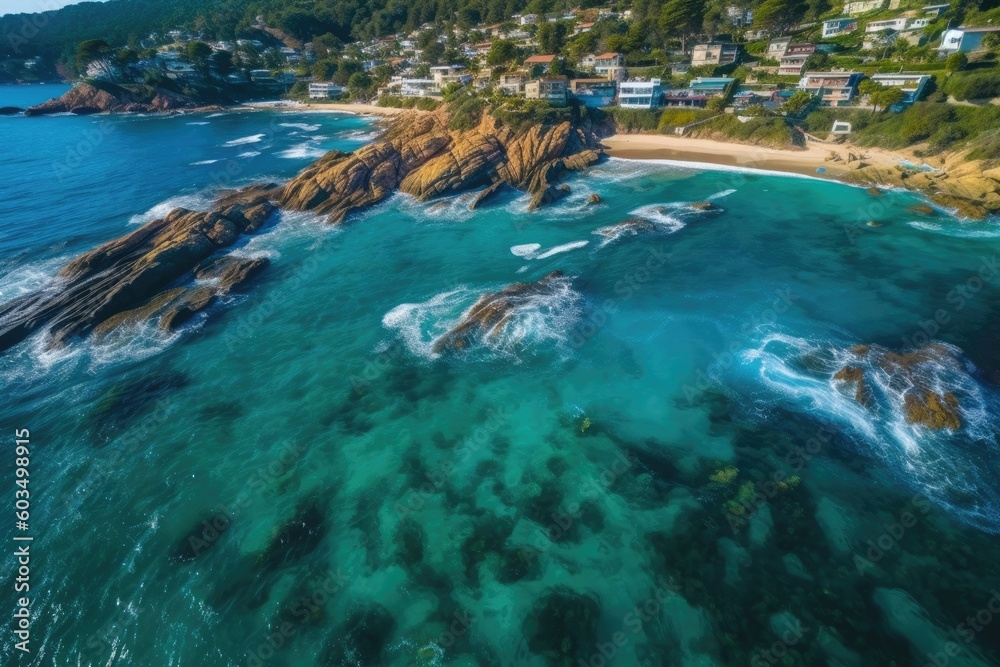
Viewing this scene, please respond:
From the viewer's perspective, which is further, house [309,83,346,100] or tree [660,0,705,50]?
house [309,83,346,100]

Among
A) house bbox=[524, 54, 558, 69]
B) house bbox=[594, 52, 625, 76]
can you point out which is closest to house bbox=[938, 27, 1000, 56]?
house bbox=[594, 52, 625, 76]

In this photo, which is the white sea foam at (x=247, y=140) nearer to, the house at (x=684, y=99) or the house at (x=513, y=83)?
the house at (x=513, y=83)

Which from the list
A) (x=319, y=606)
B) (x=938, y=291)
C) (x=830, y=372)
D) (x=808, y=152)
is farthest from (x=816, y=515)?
(x=808, y=152)

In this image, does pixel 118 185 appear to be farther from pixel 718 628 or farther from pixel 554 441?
pixel 718 628

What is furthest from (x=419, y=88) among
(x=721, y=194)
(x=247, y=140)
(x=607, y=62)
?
(x=721, y=194)

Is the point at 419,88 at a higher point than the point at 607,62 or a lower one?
lower

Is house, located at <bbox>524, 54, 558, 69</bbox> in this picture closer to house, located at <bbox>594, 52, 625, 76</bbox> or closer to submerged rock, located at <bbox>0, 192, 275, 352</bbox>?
house, located at <bbox>594, 52, 625, 76</bbox>

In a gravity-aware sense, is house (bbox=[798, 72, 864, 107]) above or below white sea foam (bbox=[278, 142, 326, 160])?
above

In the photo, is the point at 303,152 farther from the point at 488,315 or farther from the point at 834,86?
the point at 834,86
